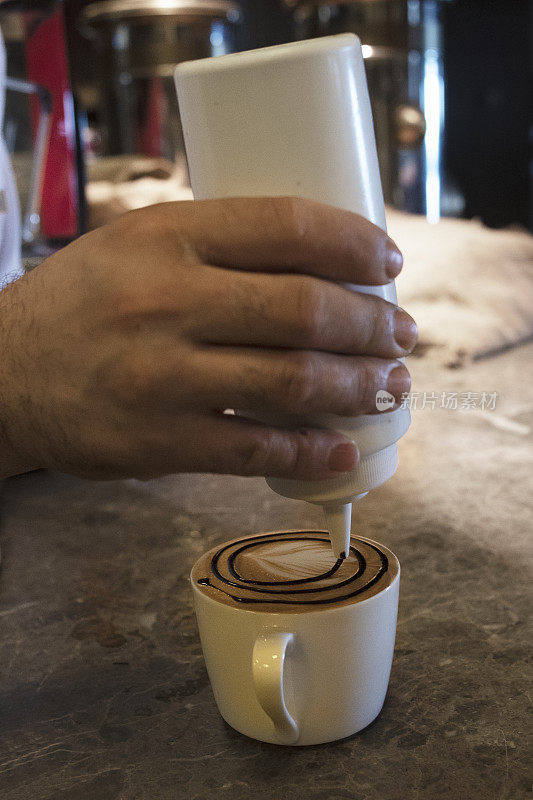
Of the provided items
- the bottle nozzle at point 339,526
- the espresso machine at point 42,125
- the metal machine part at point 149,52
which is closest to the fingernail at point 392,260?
the bottle nozzle at point 339,526

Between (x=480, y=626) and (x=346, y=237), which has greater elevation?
(x=346, y=237)

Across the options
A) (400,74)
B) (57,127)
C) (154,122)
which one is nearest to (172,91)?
(154,122)

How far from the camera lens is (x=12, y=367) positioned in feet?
1.12

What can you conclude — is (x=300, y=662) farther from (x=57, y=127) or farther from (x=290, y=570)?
(x=57, y=127)

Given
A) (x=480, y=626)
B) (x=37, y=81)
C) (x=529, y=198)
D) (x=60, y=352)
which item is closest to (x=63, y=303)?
(x=60, y=352)

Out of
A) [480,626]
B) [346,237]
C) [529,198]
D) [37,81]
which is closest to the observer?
[346,237]

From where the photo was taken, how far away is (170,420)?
318 mm

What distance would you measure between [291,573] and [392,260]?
159 millimetres

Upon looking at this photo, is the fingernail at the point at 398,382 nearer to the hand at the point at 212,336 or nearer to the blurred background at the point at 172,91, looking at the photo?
the hand at the point at 212,336

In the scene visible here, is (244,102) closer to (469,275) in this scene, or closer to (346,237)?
(346,237)

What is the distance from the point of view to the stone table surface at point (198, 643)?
1.12ft

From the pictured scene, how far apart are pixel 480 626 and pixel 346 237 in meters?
0.26

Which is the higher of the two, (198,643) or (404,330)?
(404,330)

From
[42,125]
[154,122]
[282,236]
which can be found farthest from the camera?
[154,122]
